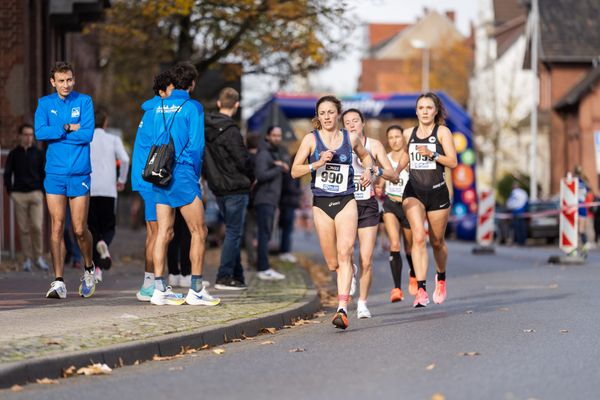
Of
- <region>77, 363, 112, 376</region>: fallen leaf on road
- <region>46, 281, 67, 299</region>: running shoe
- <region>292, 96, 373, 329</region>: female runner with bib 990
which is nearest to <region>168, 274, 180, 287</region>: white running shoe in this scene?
<region>46, 281, 67, 299</region>: running shoe

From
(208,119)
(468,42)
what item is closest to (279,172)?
(208,119)

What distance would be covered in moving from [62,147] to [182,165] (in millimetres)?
1332

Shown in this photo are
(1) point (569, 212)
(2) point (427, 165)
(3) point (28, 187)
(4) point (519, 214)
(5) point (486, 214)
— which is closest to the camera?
(2) point (427, 165)

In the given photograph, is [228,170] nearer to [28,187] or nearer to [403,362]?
[28,187]

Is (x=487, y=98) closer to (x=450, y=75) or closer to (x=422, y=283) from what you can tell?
(x=450, y=75)

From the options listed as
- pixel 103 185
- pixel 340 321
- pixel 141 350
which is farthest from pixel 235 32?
pixel 141 350

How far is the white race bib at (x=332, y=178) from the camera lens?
38.1 ft

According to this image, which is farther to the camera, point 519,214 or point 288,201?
point 519,214

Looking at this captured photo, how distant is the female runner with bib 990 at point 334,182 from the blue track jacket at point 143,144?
148 centimetres

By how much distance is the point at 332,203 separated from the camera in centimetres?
A: 1170

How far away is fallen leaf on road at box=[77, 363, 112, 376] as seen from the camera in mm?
8695

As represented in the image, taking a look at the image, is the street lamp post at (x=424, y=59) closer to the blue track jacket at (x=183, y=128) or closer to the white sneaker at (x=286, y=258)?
the white sneaker at (x=286, y=258)

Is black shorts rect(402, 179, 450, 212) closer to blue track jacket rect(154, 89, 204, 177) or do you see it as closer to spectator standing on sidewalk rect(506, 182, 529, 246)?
blue track jacket rect(154, 89, 204, 177)

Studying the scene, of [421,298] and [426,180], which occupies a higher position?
[426,180]
